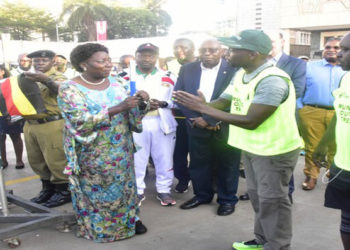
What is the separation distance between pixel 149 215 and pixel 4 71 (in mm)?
4079

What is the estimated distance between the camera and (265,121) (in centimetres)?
262

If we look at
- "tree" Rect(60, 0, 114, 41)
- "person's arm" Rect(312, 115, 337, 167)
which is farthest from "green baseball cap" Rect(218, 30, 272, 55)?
"tree" Rect(60, 0, 114, 41)

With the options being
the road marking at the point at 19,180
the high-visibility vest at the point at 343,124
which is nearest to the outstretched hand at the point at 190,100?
the high-visibility vest at the point at 343,124

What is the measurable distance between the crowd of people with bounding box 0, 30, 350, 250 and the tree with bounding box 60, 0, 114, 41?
3832 cm

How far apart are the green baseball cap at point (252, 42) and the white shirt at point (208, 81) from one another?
1324 millimetres

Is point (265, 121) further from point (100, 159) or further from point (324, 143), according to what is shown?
point (100, 159)

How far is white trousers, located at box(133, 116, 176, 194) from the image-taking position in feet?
13.7

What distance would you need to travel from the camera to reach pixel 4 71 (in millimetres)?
6516

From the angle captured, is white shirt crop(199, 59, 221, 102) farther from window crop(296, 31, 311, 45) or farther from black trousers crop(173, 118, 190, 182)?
window crop(296, 31, 311, 45)

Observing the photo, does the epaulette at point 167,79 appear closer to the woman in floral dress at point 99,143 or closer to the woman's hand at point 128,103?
the woman in floral dress at point 99,143

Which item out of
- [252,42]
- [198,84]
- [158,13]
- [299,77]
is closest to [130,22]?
[158,13]

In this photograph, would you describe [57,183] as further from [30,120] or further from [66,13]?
[66,13]

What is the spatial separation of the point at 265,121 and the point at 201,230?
1.53 m

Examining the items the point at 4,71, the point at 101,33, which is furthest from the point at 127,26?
the point at 4,71
